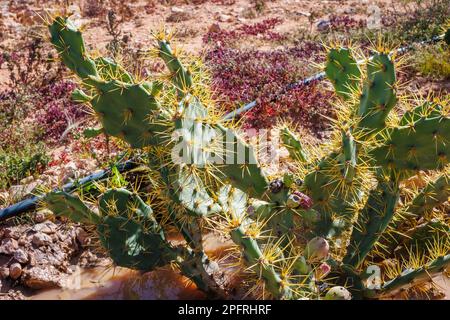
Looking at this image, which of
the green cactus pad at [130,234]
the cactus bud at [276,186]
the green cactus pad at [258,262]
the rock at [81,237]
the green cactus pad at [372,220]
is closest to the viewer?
the green cactus pad at [258,262]

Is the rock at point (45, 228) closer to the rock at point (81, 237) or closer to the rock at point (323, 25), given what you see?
the rock at point (81, 237)

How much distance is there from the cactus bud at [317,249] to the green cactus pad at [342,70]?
1.27m

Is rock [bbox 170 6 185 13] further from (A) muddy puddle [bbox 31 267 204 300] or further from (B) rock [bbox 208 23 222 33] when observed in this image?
(A) muddy puddle [bbox 31 267 204 300]

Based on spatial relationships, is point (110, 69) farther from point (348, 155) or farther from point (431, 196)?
point (431, 196)

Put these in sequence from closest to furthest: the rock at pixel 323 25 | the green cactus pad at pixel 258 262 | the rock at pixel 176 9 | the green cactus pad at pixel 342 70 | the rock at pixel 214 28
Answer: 1. the green cactus pad at pixel 258 262
2. the green cactus pad at pixel 342 70
3. the rock at pixel 214 28
4. the rock at pixel 323 25
5. the rock at pixel 176 9

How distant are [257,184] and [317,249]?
529mm

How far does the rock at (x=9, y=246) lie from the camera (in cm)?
424

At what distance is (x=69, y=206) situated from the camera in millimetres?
3490

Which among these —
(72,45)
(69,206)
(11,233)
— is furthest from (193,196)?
(11,233)

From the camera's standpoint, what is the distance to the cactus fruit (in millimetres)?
3135

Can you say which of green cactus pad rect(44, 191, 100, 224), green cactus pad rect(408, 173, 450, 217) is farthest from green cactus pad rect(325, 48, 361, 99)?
green cactus pad rect(44, 191, 100, 224)

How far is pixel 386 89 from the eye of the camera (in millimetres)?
3180

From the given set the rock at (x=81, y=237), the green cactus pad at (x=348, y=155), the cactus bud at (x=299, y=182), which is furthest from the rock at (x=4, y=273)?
the green cactus pad at (x=348, y=155)

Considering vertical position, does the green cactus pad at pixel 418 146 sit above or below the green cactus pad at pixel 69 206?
above
